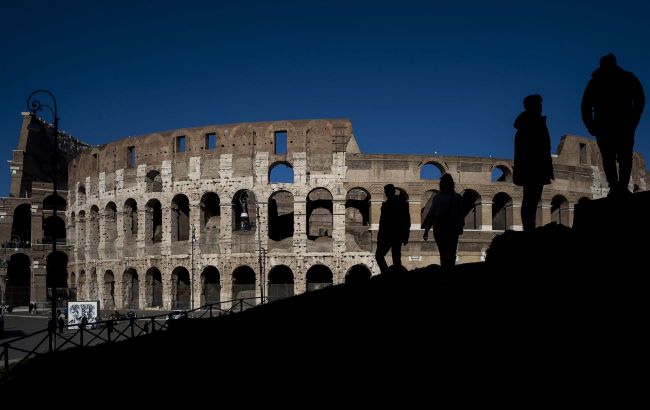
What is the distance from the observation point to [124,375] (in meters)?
7.36

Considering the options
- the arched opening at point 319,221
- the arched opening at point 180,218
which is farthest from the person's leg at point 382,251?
the arched opening at point 180,218

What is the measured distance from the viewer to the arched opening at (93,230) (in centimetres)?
3253

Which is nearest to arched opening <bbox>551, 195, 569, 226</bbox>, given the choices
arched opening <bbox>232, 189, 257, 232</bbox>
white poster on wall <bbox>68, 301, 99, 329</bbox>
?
arched opening <bbox>232, 189, 257, 232</bbox>

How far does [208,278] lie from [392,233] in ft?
73.9

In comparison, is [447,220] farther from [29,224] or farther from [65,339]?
[29,224]

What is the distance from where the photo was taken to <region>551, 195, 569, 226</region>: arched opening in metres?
28.6

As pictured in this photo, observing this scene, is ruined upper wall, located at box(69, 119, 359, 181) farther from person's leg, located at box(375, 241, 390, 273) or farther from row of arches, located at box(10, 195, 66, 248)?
person's leg, located at box(375, 241, 390, 273)

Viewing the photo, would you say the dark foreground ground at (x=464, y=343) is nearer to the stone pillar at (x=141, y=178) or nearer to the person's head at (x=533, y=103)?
the person's head at (x=533, y=103)

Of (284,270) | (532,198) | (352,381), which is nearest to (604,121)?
(532,198)

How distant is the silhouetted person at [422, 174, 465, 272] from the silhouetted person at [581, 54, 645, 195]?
172 centimetres

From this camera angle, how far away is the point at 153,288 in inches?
1168

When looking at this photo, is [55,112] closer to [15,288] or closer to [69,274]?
[69,274]

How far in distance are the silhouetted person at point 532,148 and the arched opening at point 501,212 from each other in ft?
68.8

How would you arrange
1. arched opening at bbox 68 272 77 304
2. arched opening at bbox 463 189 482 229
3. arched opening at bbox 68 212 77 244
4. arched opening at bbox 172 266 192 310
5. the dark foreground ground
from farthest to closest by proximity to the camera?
arched opening at bbox 68 212 77 244 → arched opening at bbox 68 272 77 304 → arched opening at bbox 172 266 192 310 → arched opening at bbox 463 189 482 229 → the dark foreground ground
